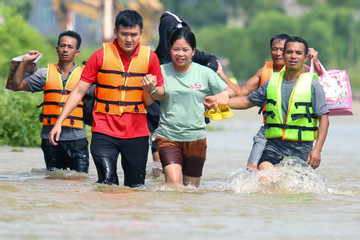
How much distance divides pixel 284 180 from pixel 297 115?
620 mm

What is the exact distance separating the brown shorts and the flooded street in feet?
0.62

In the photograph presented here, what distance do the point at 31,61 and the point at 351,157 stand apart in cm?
696

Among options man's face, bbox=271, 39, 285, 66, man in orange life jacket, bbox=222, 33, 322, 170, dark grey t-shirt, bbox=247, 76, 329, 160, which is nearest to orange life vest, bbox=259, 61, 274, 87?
man in orange life jacket, bbox=222, 33, 322, 170

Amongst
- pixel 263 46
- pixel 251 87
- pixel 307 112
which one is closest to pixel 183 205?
pixel 307 112

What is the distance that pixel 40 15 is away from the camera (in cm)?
8550

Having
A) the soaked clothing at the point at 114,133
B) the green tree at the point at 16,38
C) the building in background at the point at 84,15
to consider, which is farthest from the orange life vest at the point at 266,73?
the building in background at the point at 84,15

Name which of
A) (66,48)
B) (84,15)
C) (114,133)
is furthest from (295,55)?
(84,15)

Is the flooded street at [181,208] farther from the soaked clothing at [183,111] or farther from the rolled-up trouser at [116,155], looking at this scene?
the soaked clothing at [183,111]

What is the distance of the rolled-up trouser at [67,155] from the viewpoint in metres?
9.36

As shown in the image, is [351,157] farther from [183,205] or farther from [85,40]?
[85,40]

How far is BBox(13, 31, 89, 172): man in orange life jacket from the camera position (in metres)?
9.29

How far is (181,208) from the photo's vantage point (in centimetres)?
739

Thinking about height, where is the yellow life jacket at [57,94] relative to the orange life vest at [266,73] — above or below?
below

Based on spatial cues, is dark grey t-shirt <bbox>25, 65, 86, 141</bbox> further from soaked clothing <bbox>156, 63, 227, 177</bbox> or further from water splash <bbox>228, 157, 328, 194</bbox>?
water splash <bbox>228, 157, 328, 194</bbox>
